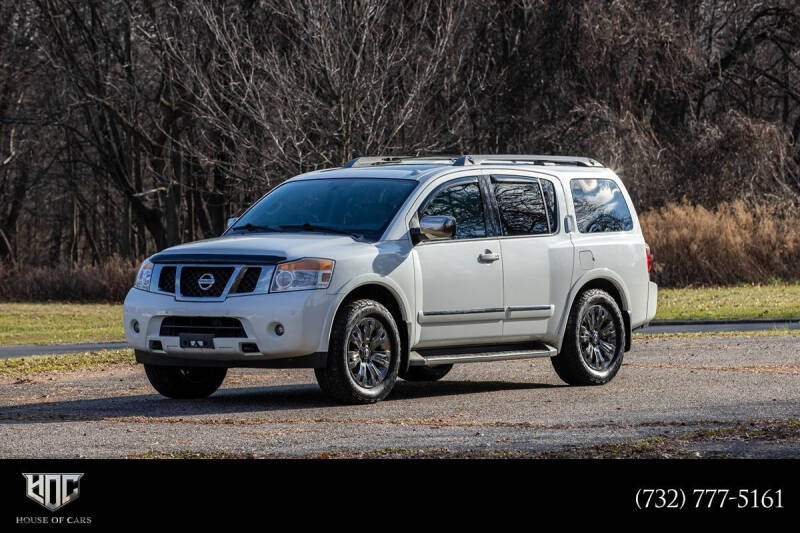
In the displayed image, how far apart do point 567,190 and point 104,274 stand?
2833cm

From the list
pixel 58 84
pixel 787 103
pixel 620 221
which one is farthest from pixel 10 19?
pixel 620 221

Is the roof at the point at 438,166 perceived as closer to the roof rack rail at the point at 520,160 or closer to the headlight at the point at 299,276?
the roof rack rail at the point at 520,160

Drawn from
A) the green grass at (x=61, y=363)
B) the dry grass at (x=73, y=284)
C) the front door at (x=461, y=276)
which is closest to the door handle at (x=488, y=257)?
the front door at (x=461, y=276)

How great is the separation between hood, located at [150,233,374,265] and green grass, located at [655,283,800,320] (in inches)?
562

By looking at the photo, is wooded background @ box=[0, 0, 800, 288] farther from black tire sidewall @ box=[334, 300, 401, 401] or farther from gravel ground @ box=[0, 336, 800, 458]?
black tire sidewall @ box=[334, 300, 401, 401]

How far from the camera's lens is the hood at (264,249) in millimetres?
11148

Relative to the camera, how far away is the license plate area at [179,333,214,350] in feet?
36.5

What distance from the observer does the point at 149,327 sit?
1149 centimetres

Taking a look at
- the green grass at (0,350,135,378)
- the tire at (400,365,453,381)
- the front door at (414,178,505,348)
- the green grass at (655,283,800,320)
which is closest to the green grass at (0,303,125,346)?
the green grass at (0,350,135,378)

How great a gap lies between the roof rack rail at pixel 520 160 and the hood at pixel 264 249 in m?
1.76
